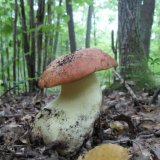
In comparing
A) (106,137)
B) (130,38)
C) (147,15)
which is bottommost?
(106,137)

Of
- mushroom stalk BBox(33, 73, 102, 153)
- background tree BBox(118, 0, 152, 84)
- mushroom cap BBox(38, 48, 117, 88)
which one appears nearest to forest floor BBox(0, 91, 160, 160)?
mushroom stalk BBox(33, 73, 102, 153)

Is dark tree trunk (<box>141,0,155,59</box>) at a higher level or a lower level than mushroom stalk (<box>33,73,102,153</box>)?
higher

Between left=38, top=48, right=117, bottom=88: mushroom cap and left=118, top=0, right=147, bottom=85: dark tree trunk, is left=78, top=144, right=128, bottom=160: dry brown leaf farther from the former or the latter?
left=118, top=0, right=147, bottom=85: dark tree trunk

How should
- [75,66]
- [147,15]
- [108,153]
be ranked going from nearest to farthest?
[108,153] → [75,66] → [147,15]

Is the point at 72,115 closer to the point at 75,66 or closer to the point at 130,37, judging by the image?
the point at 75,66

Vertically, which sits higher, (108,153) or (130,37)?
(130,37)

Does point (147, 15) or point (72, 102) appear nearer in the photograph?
point (72, 102)

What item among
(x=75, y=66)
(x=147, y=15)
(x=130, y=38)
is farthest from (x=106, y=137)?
(x=147, y=15)
